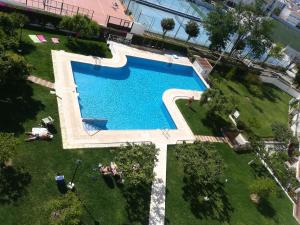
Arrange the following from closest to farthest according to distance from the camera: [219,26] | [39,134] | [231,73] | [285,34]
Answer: [39,134] → [219,26] → [231,73] → [285,34]

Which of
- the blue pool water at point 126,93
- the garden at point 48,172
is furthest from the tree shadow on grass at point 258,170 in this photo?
the garden at point 48,172

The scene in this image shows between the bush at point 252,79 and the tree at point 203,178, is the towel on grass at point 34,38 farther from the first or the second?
the bush at point 252,79

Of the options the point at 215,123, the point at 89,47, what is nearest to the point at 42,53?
the point at 89,47

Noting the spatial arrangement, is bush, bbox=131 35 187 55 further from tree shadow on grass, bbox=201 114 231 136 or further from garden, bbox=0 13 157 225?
garden, bbox=0 13 157 225

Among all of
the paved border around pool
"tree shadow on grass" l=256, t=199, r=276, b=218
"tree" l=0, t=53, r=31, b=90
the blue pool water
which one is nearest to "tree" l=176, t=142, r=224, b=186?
the paved border around pool

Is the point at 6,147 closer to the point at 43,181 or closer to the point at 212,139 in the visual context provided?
the point at 43,181

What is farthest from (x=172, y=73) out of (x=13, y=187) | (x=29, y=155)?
(x=13, y=187)

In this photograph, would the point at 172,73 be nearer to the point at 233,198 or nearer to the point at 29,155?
the point at 233,198
